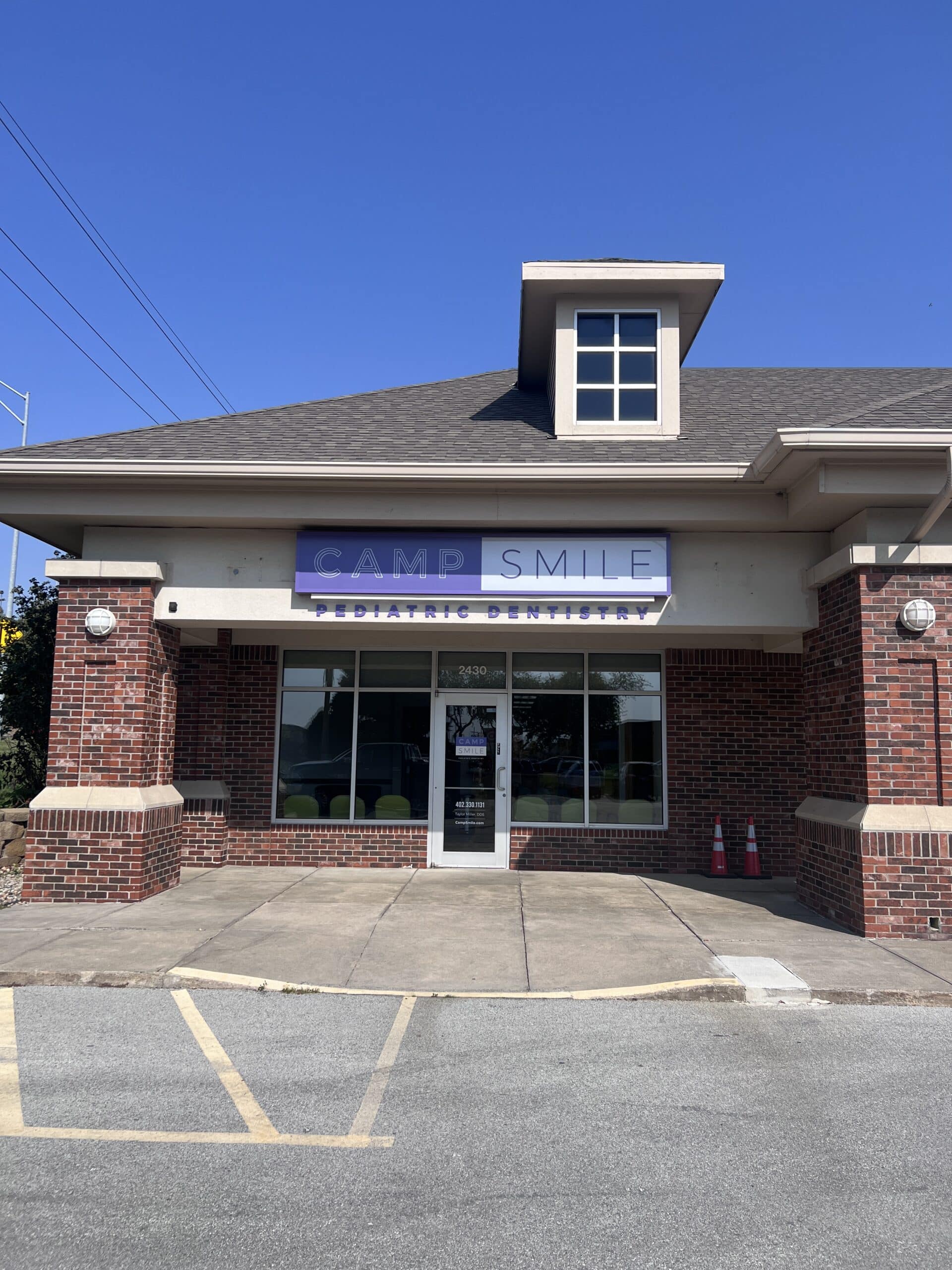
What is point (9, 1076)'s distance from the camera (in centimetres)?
523

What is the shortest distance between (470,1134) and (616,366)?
945cm

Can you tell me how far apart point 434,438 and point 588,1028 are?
23.1ft

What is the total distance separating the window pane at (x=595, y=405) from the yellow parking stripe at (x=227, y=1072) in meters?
7.99

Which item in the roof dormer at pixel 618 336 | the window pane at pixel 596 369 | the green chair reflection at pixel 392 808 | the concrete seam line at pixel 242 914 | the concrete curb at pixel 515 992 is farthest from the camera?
the green chair reflection at pixel 392 808

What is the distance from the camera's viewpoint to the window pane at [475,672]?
506 inches

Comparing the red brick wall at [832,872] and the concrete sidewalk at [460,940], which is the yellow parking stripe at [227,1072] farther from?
the red brick wall at [832,872]

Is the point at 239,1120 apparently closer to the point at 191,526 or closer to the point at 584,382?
the point at 191,526

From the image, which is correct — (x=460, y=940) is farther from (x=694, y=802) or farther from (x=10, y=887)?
(x=10, y=887)

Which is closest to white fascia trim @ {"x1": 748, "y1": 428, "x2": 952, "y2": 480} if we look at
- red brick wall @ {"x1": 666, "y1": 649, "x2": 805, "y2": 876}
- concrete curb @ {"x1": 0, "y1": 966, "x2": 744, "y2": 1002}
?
concrete curb @ {"x1": 0, "y1": 966, "x2": 744, "y2": 1002}

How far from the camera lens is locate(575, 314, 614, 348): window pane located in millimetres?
12055

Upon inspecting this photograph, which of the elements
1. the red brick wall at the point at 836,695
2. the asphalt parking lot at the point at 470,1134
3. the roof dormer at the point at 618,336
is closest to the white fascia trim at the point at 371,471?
the red brick wall at the point at 836,695

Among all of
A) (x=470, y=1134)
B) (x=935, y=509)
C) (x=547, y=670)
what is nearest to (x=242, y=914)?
(x=547, y=670)

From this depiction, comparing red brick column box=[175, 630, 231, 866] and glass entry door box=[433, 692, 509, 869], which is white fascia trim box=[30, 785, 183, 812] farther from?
glass entry door box=[433, 692, 509, 869]

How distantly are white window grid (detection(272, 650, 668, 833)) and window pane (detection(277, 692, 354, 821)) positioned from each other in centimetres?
6
